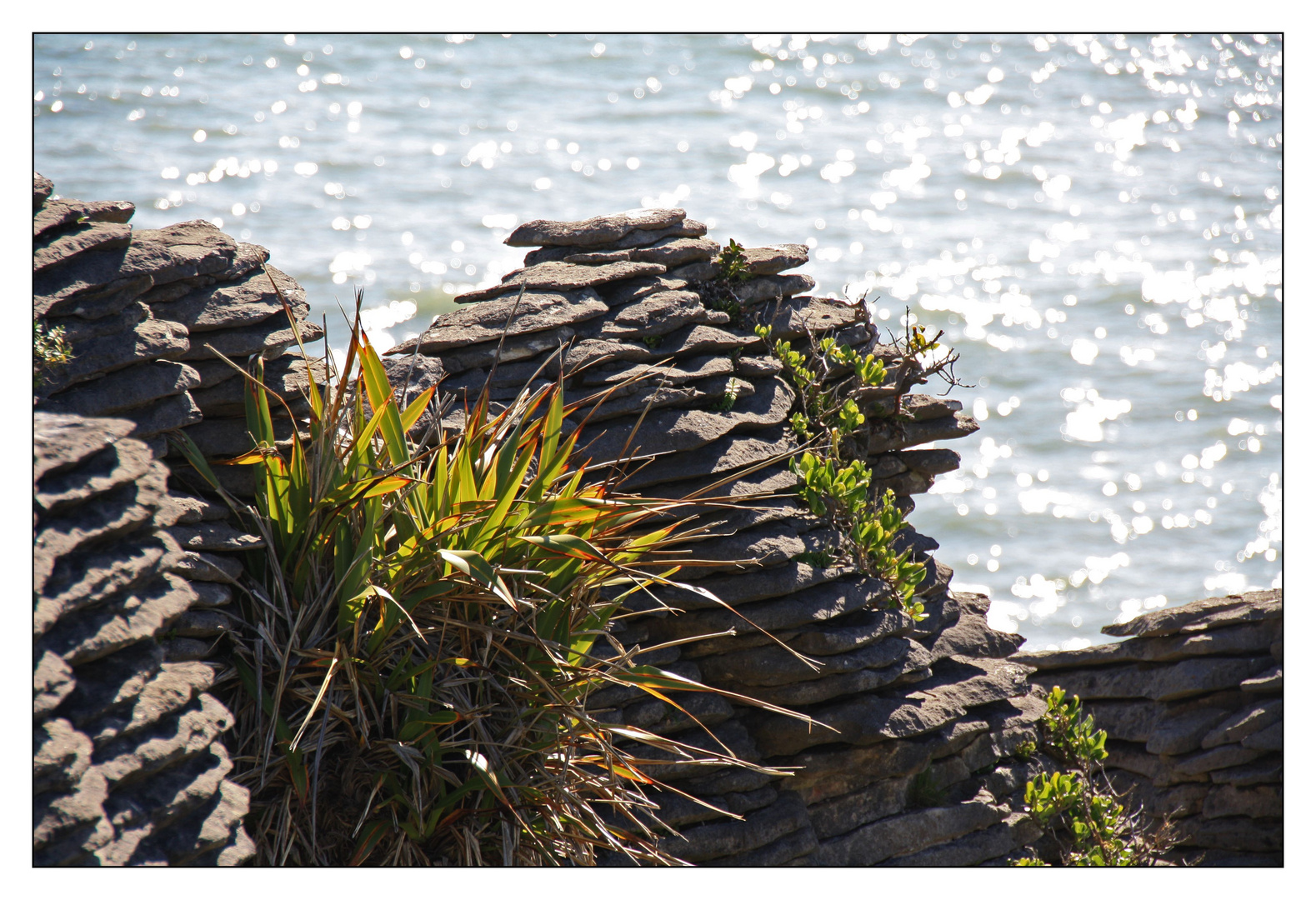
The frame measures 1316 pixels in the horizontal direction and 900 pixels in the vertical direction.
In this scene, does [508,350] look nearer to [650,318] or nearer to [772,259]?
[650,318]

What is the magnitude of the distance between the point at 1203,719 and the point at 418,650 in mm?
4170

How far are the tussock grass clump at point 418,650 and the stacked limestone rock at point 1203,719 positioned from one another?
3090 mm

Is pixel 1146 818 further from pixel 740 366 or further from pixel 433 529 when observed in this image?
pixel 433 529

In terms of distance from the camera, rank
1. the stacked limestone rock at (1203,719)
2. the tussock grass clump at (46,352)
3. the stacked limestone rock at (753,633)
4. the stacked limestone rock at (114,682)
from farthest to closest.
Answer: the stacked limestone rock at (1203,719), the stacked limestone rock at (753,633), the tussock grass clump at (46,352), the stacked limestone rock at (114,682)

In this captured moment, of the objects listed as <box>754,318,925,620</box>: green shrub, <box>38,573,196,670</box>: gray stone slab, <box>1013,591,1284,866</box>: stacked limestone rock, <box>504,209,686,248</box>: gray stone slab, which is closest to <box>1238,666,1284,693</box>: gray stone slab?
<box>1013,591,1284,866</box>: stacked limestone rock

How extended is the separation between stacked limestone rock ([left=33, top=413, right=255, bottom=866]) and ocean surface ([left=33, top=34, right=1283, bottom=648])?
31.7 feet

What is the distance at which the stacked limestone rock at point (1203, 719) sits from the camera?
502 cm

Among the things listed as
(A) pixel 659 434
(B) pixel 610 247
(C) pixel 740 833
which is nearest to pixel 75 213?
(A) pixel 659 434

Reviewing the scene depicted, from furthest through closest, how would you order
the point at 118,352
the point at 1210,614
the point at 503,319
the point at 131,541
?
the point at 1210,614
the point at 503,319
the point at 118,352
the point at 131,541

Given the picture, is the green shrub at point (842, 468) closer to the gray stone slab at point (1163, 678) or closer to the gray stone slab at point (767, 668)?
the gray stone slab at point (767, 668)

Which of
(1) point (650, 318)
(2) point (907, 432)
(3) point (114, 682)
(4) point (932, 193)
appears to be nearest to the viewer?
(3) point (114, 682)

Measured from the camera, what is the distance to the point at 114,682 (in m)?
2.47

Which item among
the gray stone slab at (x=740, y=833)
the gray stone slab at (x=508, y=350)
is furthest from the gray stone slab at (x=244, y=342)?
the gray stone slab at (x=740, y=833)
